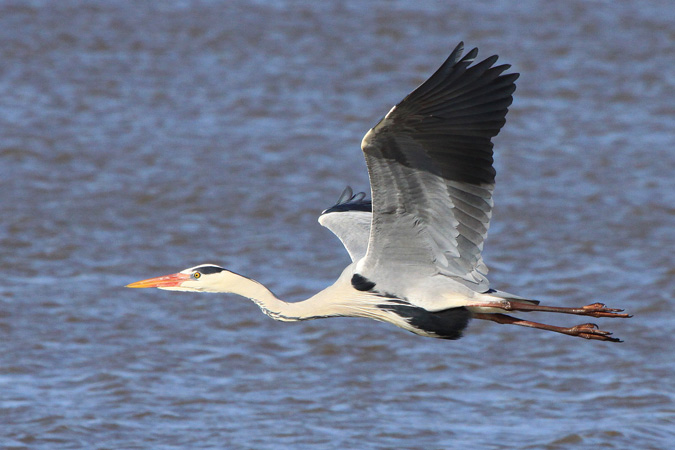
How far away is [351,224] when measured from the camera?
7660 millimetres

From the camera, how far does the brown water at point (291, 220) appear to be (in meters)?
8.24

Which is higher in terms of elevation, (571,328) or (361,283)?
(361,283)

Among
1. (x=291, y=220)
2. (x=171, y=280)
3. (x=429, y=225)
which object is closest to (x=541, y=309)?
(x=429, y=225)

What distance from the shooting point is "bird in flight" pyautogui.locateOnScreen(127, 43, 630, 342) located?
5680 mm

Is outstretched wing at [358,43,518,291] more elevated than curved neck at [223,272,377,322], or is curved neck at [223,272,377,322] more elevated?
outstretched wing at [358,43,518,291]

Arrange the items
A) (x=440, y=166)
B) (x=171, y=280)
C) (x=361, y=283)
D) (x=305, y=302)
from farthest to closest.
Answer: (x=171, y=280) < (x=305, y=302) < (x=361, y=283) < (x=440, y=166)

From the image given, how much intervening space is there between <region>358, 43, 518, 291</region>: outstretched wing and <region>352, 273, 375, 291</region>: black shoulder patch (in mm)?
197

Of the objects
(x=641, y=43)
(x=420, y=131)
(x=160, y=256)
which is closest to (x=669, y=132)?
(x=641, y=43)

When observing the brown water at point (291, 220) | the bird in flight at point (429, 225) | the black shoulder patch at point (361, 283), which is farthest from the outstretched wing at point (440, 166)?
the brown water at point (291, 220)

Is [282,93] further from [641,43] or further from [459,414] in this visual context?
[459,414]

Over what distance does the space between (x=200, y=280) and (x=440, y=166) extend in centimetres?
181

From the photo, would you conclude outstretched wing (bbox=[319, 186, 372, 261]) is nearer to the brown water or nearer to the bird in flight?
the bird in flight

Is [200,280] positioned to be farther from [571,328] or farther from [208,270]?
[571,328]

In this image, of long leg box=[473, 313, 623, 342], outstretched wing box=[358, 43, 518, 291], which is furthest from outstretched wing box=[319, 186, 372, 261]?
long leg box=[473, 313, 623, 342]
